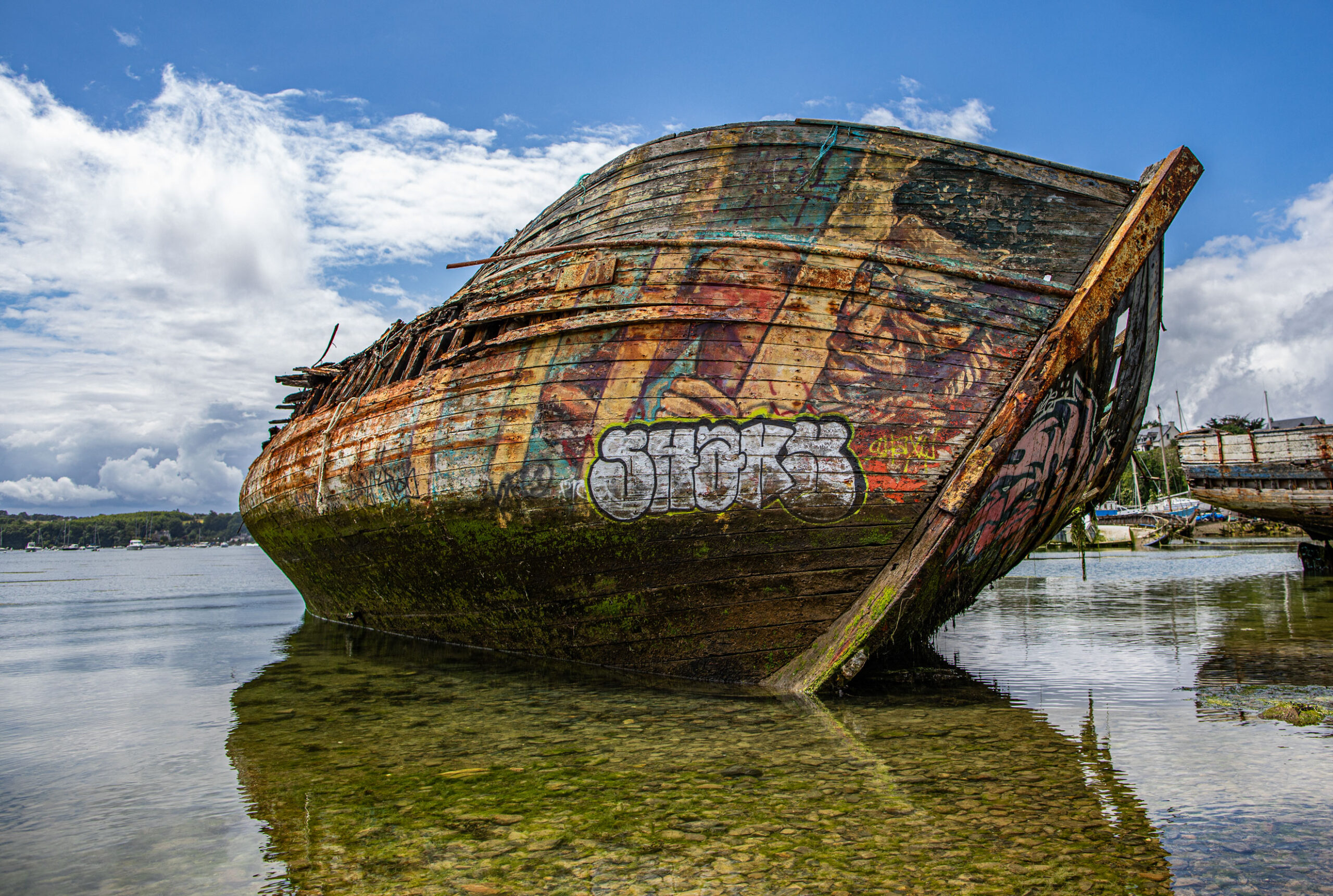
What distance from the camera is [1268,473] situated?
14.3 metres

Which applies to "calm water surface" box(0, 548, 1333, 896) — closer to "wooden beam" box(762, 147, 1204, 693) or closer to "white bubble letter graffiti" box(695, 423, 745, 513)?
"wooden beam" box(762, 147, 1204, 693)

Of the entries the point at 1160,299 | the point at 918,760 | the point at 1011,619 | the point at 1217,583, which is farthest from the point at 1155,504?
the point at 918,760

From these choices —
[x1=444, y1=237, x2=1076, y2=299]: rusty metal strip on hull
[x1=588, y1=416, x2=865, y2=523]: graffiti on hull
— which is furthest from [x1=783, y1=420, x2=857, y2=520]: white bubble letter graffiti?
[x1=444, y1=237, x2=1076, y2=299]: rusty metal strip on hull

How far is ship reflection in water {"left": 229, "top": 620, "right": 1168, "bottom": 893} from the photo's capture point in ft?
9.18

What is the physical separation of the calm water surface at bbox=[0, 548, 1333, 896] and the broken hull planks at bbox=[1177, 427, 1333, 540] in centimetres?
760

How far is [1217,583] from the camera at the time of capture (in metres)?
16.0

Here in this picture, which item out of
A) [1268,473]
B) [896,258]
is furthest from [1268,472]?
[896,258]

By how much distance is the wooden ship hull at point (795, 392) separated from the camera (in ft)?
17.1

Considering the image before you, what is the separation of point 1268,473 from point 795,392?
13.2 m

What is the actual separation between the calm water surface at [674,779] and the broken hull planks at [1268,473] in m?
7.60

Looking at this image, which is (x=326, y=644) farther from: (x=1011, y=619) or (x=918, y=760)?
(x=1011, y=619)

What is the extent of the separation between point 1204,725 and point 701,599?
3.00m

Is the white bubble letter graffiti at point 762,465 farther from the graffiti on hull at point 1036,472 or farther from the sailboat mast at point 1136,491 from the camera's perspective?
the sailboat mast at point 1136,491

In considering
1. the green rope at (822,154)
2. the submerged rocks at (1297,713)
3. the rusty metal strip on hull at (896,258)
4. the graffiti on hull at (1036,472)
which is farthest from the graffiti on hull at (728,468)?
the submerged rocks at (1297,713)
